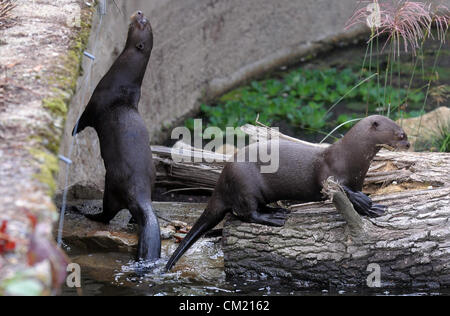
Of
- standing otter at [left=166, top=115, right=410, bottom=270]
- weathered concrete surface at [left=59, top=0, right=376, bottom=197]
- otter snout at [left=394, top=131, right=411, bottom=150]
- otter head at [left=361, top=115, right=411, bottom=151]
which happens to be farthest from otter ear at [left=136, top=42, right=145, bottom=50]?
otter snout at [left=394, top=131, right=411, bottom=150]

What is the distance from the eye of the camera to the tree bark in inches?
141

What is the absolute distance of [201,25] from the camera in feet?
23.8

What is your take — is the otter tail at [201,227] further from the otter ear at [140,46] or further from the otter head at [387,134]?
the otter ear at [140,46]

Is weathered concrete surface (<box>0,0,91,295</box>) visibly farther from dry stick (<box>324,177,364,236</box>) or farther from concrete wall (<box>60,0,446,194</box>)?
dry stick (<box>324,177,364,236</box>)

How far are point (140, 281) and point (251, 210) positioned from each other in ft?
2.30

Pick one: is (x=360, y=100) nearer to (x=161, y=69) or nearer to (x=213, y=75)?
(x=213, y=75)

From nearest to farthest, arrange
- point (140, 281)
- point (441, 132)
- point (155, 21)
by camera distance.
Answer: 1. point (140, 281)
2. point (441, 132)
3. point (155, 21)

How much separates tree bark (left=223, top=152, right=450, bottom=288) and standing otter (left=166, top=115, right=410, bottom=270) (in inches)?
3.2

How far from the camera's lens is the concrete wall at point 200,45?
217 inches

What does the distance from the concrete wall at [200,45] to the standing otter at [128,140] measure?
19.7 inches

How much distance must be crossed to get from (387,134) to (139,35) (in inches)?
70.4

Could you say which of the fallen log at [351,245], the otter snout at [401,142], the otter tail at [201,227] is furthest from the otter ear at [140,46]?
the otter snout at [401,142]

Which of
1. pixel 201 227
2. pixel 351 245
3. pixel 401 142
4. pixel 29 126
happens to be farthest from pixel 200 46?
pixel 29 126

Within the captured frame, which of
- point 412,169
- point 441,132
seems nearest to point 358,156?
point 412,169
